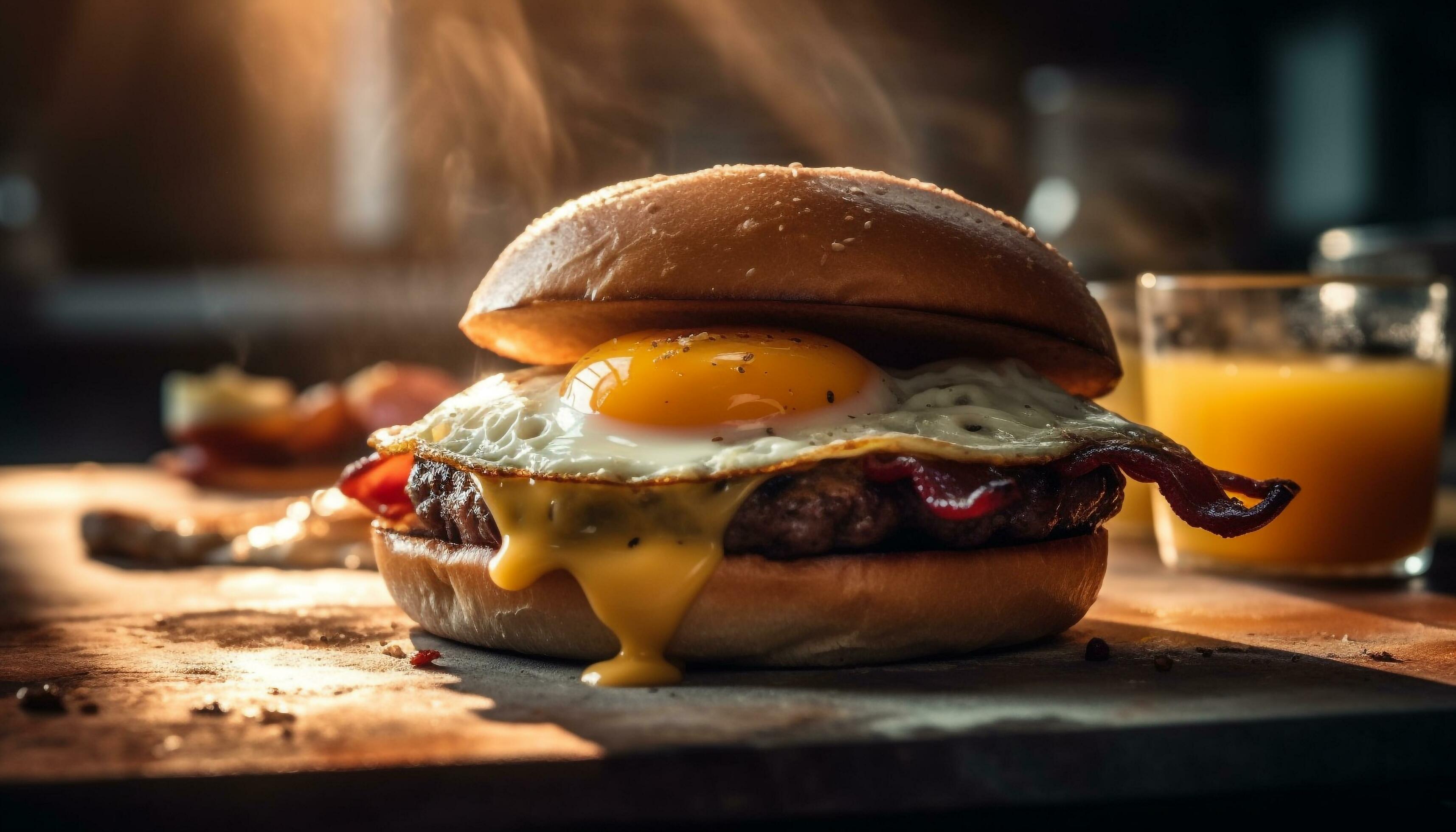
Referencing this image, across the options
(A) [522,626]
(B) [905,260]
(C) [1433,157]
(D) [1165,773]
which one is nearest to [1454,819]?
(D) [1165,773]

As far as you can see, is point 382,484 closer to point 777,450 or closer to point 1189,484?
point 777,450

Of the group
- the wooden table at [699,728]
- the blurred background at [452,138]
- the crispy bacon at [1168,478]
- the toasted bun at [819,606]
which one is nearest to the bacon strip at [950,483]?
the crispy bacon at [1168,478]

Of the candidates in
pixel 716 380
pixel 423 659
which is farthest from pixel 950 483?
pixel 423 659

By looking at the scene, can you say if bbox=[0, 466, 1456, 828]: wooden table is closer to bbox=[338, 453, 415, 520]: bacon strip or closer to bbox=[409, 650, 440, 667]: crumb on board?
bbox=[409, 650, 440, 667]: crumb on board

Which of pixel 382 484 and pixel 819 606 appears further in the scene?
pixel 382 484

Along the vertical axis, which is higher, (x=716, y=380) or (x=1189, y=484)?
(x=716, y=380)

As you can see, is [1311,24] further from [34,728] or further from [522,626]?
[34,728]

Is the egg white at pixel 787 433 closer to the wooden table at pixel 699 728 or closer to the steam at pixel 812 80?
the wooden table at pixel 699 728

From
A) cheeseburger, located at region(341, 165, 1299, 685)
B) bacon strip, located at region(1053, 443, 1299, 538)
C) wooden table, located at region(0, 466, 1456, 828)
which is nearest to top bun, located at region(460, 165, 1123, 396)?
cheeseburger, located at region(341, 165, 1299, 685)
